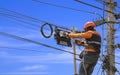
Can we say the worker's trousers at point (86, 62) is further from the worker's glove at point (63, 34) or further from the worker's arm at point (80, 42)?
the worker's glove at point (63, 34)

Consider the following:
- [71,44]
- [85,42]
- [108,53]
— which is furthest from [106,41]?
[85,42]

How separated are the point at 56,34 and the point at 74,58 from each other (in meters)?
1.02

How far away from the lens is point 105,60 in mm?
20156

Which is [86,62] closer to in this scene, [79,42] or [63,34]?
→ [79,42]

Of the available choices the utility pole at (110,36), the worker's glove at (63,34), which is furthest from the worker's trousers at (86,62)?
the utility pole at (110,36)

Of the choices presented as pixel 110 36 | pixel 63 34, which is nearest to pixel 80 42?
pixel 63 34

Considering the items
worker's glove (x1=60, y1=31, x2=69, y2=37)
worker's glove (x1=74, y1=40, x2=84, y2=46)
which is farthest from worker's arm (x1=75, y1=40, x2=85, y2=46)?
worker's glove (x1=60, y1=31, x2=69, y2=37)

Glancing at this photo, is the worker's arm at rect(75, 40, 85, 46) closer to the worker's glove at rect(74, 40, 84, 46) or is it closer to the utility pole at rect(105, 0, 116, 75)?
the worker's glove at rect(74, 40, 84, 46)

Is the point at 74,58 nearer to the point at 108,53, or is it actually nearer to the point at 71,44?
the point at 71,44

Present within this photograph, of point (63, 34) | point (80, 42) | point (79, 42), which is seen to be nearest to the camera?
point (80, 42)

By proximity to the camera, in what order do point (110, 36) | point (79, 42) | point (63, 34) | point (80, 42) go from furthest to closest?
point (110, 36), point (63, 34), point (79, 42), point (80, 42)

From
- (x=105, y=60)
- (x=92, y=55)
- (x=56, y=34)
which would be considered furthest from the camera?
(x=105, y=60)

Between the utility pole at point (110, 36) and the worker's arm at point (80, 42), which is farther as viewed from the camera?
the utility pole at point (110, 36)

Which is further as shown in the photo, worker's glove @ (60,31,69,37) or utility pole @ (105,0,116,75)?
utility pole @ (105,0,116,75)
